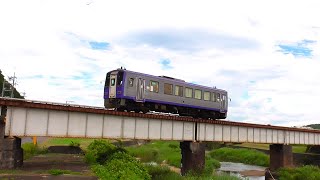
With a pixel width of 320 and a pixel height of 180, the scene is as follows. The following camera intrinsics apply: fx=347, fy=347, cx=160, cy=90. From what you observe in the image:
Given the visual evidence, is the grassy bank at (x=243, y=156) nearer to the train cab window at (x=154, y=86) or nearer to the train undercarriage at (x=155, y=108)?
the train undercarriage at (x=155, y=108)

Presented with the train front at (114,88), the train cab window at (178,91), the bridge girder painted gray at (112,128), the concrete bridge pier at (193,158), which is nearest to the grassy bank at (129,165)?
the concrete bridge pier at (193,158)

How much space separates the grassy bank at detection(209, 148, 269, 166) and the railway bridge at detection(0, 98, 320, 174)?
66.1ft

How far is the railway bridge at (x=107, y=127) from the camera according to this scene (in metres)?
22.3

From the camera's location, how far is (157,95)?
31.3m

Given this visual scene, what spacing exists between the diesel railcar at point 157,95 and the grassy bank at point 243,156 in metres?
29.7

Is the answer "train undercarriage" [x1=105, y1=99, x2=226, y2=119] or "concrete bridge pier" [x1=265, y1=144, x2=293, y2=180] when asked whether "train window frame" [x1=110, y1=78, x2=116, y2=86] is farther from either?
"concrete bridge pier" [x1=265, y1=144, x2=293, y2=180]

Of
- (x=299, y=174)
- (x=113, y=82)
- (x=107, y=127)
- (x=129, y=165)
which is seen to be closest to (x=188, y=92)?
(x=113, y=82)

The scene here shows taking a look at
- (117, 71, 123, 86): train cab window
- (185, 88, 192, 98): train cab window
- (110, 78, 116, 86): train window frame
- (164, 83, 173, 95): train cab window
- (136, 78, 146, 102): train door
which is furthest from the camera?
(185, 88, 192, 98): train cab window

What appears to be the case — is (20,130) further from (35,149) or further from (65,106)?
(35,149)

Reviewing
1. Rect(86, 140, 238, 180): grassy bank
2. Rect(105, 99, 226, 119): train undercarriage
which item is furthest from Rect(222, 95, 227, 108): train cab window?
Rect(86, 140, 238, 180): grassy bank

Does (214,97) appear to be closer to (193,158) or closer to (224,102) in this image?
(224,102)

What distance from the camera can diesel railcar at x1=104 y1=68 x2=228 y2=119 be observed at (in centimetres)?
2950

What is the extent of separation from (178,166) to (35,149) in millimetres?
18991

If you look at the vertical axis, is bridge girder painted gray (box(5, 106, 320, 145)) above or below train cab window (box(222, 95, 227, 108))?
below
